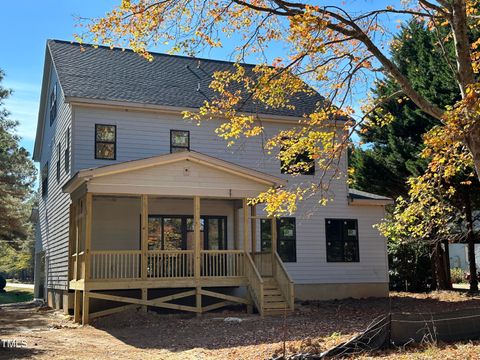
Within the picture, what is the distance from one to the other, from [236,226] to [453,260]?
30.9 m

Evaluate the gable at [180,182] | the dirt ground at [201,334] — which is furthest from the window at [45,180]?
the gable at [180,182]

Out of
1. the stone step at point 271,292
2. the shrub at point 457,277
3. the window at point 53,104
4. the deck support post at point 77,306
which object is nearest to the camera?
the deck support post at point 77,306

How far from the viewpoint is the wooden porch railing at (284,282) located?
52.0 ft

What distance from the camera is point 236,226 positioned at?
59.8ft

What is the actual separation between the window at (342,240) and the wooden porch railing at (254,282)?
5168 millimetres

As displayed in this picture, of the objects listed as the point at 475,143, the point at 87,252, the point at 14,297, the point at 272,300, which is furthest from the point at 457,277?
the point at 14,297

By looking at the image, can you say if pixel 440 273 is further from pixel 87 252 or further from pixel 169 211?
pixel 87 252

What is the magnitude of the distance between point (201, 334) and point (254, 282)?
11.7 ft

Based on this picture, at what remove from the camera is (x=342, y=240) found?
819 inches

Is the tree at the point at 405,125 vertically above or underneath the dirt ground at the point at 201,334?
above

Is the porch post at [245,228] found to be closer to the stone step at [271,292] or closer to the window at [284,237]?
the stone step at [271,292]

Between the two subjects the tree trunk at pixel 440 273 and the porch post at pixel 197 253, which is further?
the tree trunk at pixel 440 273

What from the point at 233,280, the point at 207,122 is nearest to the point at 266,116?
the point at 207,122

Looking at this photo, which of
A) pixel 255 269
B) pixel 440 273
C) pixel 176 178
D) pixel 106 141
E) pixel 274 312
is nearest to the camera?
pixel 274 312
